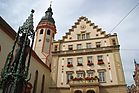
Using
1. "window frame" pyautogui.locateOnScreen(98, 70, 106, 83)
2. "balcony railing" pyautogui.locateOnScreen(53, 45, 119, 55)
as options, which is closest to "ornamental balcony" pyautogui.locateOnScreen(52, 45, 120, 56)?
"balcony railing" pyautogui.locateOnScreen(53, 45, 119, 55)

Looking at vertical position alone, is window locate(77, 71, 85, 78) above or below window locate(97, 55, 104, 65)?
below

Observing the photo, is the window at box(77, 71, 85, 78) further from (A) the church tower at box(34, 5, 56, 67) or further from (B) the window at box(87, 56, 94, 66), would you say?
(A) the church tower at box(34, 5, 56, 67)

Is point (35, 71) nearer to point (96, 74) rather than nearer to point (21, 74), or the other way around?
point (96, 74)

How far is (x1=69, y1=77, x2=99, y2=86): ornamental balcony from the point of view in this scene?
24.3 meters

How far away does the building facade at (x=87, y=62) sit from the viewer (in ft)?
81.3

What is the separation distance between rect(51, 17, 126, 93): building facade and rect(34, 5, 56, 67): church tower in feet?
18.3

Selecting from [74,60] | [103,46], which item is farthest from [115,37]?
[74,60]

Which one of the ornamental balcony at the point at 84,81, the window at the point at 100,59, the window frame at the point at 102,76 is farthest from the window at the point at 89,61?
the ornamental balcony at the point at 84,81

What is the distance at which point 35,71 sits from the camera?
26.4 meters

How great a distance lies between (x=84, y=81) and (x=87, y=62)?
438 cm

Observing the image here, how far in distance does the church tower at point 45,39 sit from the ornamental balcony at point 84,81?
11.4 metres

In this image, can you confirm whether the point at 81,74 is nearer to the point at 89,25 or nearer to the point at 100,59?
the point at 100,59

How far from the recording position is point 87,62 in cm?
2806

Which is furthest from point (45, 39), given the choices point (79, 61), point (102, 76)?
point (102, 76)
